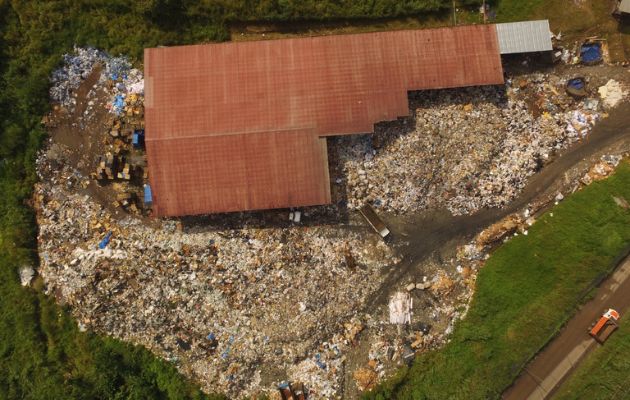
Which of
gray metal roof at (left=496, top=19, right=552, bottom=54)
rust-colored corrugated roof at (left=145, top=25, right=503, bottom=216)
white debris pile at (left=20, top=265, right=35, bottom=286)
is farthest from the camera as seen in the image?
white debris pile at (left=20, top=265, right=35, bottom=286)

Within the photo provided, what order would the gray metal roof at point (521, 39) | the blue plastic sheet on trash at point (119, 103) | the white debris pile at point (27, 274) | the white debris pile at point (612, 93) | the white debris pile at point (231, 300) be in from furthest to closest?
the blue plastic sheet on trash at point (119, 103)
the white debris pile at point (27, 274)
the white debris pile at point (612, 93)
the white debris pile at point (231, 300)
the gray metal roof at point (521, 39)

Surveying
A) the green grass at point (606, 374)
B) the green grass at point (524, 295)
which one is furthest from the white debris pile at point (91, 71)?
the green grass at point (606, 374)

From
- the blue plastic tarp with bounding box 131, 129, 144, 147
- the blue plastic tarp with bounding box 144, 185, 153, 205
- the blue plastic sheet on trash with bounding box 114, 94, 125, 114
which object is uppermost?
the blue plastic sheet on trash with bounding box 114, 94, 125, 114

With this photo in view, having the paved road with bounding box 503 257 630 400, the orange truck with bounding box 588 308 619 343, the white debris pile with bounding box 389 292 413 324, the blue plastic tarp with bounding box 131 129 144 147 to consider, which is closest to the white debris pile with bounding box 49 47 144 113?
the blue plastic tarp with bounding box 131 129 144 147

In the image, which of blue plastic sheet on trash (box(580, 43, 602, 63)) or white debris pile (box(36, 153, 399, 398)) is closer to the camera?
white debris pile (box(36, 153, 399, 398))

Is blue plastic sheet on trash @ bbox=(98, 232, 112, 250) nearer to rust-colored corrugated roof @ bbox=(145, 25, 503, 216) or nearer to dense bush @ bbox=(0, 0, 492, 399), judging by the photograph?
rust-colored corrugated roof @ bbox=(145, 25, 503, 216)

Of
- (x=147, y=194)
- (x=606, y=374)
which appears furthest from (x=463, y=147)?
(x=147, y=194)

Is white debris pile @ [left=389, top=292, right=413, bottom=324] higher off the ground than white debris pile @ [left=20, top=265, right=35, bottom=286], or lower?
lower

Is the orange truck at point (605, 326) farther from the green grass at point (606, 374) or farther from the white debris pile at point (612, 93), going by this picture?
the white debris pile at point (612, 93)
